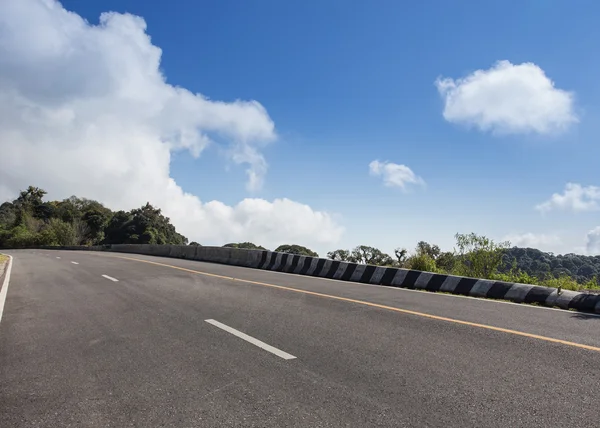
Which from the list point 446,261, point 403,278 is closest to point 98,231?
point 446,261

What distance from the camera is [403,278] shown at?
1233 cm

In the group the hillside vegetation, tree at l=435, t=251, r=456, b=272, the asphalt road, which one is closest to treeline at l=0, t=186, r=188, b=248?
the hillside vegetation

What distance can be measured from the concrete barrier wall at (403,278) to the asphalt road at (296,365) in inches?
45.5

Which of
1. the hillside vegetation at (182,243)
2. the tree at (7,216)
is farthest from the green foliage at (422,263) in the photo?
the tree at (7,216)

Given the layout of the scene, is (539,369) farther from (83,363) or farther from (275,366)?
(83,363)

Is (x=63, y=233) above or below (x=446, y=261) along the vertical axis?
above

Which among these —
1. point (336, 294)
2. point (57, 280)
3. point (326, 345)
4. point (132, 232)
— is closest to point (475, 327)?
point (326, 345)

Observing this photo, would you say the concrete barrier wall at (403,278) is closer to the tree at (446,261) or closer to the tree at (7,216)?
the tree at (446,261)

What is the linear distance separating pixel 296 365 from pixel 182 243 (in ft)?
277

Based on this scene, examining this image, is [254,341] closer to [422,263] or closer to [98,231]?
[422,263]

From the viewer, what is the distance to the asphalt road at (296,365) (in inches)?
130

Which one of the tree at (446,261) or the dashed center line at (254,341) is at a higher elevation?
the tree at (446,261)

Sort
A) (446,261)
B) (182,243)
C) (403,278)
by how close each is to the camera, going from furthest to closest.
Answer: (182,243) < (446,261) < (403,278)

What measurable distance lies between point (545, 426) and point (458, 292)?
7937 millimetres
